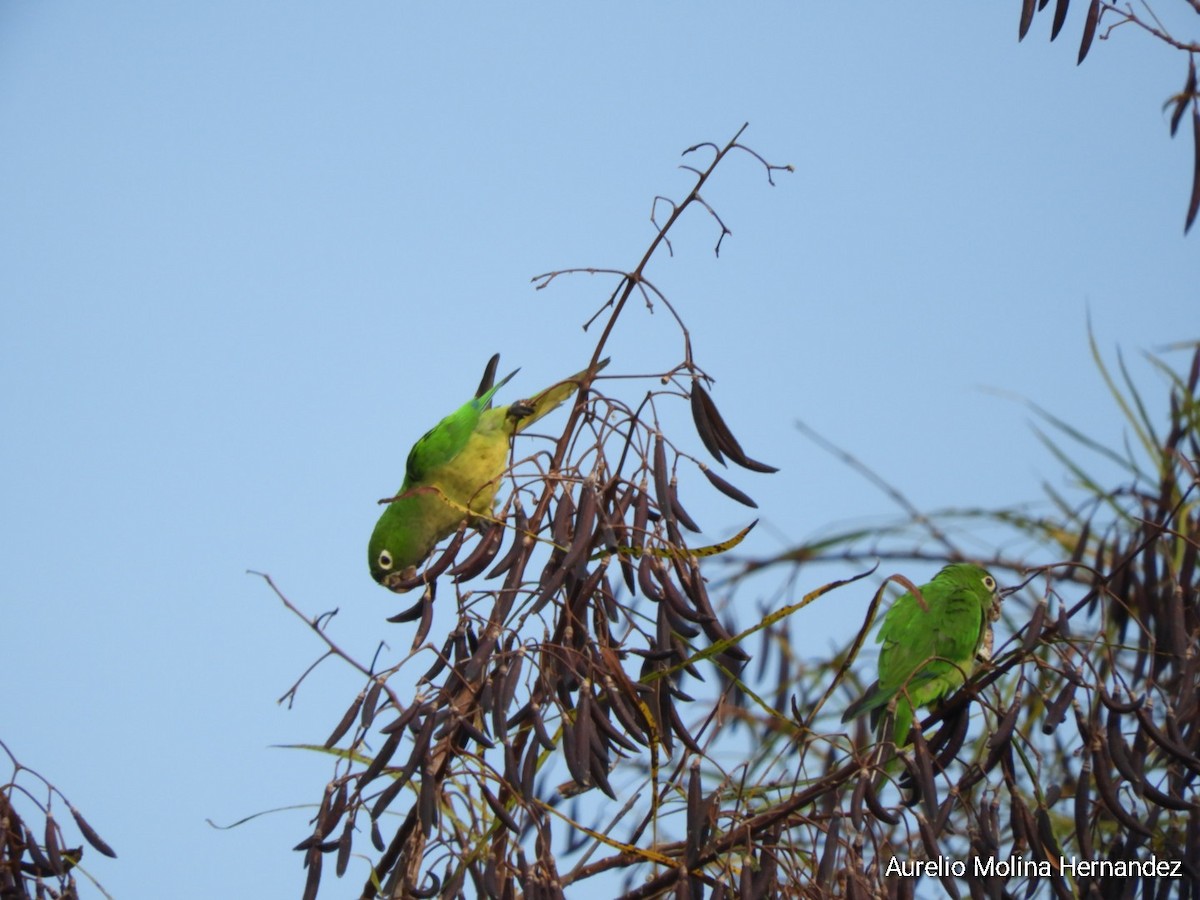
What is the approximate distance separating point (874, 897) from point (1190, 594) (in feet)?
4.09

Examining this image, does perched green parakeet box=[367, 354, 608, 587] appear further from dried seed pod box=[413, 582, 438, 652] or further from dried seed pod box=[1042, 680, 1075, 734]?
dried seed pod box=[1042, 680, 1075, 734]

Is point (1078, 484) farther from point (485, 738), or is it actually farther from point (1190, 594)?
point (485, 738)

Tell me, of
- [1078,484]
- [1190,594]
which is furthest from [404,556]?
[1190,594]

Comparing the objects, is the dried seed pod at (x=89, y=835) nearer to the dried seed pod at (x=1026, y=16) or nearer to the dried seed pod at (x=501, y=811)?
the dried seed pod at (x=501, y=811)

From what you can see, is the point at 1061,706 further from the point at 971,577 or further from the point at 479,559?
the point at 971,577

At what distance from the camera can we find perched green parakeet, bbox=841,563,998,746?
3.93 metres

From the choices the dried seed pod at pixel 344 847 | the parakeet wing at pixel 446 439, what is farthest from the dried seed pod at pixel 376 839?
the parakeet wing at pixel 446 439

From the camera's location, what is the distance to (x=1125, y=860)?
2475 millimetres

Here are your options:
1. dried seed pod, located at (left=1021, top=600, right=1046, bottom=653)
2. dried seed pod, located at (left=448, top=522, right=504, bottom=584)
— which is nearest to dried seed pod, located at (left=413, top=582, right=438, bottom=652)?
dried seed pod, located at (left=448, top=522, right=504, bottom=584)

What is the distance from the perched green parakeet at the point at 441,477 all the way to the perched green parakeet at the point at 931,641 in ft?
5.42

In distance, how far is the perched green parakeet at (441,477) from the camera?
4871 mm

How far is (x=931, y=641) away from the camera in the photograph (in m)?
4.09

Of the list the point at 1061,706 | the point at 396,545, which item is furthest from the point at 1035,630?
the point at 396,545

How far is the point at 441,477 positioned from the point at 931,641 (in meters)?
2.06
